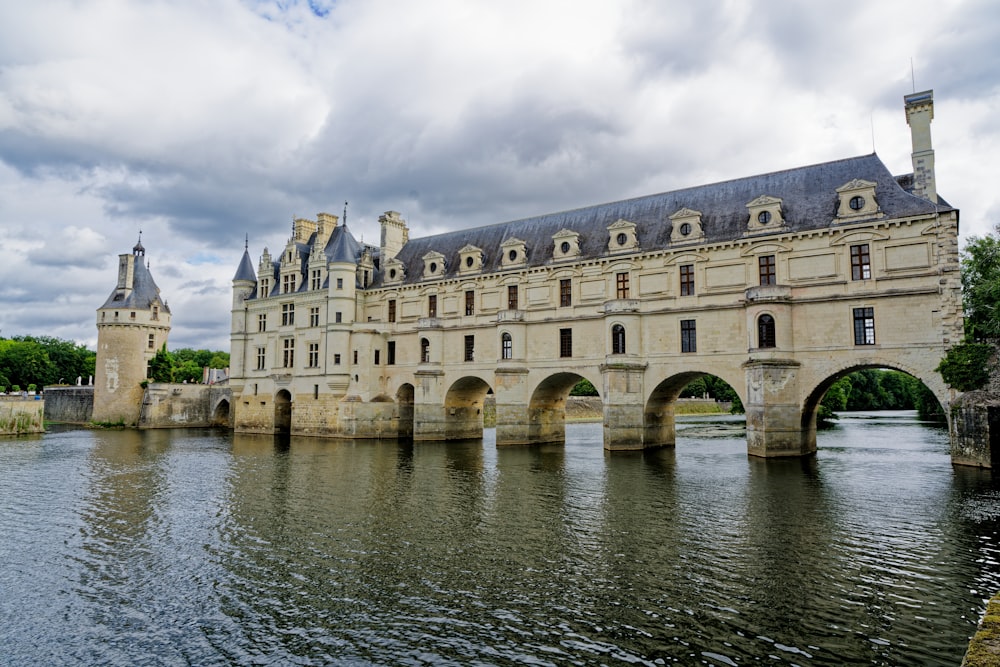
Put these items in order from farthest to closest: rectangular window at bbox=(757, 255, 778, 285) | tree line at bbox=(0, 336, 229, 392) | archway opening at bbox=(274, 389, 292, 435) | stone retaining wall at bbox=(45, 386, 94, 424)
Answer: tree line at bbox=(0, 336, 229, 392), stone retaining wall at bbox=(45, 386, 94, 424), archway opening at bbox=(274, 389, 292, 435), rectangular window at bbox=(757, 255, 778, 285)

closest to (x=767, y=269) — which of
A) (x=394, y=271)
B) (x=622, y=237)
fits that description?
(x=622, y=237)

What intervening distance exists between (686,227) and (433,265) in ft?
60.1

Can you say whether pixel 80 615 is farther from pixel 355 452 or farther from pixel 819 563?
pixel 355 452

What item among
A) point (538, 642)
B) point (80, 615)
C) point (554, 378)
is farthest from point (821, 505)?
point (554, 378)

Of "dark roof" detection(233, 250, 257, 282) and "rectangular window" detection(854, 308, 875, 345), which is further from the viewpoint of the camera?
"dark roof" detection(233, 250, 257, 282)

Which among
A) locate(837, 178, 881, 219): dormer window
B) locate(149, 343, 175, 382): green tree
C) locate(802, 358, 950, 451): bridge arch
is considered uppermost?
locate(837, 178, 881, 219): dormer window

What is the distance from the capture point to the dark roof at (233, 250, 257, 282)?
54375 mm

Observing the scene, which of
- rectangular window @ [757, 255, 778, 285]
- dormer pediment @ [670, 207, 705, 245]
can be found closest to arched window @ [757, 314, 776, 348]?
rectangular window @ [757, 255, 778, 285]

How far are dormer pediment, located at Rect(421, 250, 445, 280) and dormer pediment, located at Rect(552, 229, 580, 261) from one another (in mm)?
8974

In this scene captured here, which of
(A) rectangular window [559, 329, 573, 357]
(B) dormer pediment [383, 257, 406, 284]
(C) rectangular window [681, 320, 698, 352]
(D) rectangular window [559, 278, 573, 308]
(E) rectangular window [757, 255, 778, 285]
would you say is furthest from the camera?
(B) dormer pediment [383, 257, 406, 284]

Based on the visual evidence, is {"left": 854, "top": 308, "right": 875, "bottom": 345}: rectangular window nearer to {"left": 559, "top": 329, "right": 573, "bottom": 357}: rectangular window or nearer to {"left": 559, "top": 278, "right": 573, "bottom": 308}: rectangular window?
{"left": 559, "top": 329, "right": 573, "bottom": 357}: rectangular window

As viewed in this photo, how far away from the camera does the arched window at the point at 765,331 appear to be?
30.1 metres

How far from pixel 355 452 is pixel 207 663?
89.5 ft

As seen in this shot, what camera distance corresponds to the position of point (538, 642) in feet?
28.6
